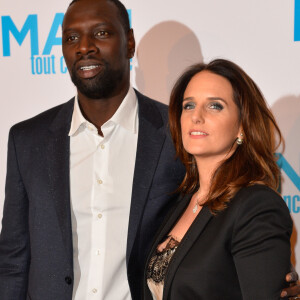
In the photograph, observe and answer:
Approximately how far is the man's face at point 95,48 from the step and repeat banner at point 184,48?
0.84 metres

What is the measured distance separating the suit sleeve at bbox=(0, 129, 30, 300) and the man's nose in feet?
1.86

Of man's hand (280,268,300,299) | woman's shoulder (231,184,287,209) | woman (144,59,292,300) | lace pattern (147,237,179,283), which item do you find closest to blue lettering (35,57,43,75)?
woman (144,59,292,300)

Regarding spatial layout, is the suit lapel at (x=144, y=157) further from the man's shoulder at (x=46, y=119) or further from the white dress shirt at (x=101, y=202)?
the man's shoulder at (x=46, y=119)

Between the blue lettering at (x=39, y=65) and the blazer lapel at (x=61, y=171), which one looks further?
the blue lettering at (x=39, y=65)

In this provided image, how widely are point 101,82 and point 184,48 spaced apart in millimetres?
1053

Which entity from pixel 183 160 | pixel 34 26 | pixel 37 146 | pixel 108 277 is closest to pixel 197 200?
pixel 183 160

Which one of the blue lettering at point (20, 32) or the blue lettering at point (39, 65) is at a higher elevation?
the blue lettering at point (20, 32)

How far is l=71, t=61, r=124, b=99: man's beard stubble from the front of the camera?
2270 millimetres

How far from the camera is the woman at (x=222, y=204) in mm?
1733

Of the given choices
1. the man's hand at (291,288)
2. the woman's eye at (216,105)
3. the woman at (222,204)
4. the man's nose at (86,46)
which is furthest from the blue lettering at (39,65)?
the man's hand at (291,288)

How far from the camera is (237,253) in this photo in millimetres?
1788

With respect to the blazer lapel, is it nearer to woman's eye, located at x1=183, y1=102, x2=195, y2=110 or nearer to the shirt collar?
the shirt collar

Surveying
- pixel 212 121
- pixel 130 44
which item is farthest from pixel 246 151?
pixel 130 44

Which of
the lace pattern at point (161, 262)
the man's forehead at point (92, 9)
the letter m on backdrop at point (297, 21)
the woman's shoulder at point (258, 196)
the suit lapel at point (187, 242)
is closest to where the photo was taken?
the woman's shoulder at point (258, 196)
